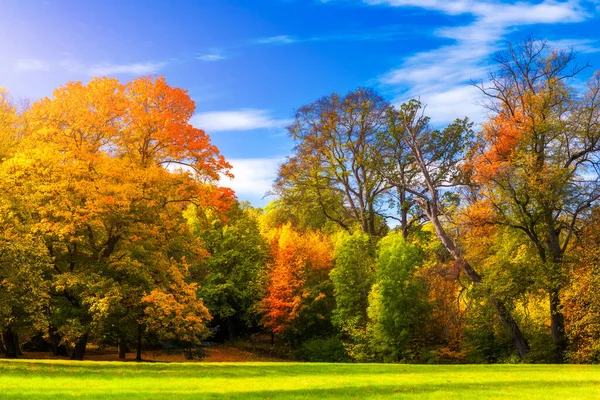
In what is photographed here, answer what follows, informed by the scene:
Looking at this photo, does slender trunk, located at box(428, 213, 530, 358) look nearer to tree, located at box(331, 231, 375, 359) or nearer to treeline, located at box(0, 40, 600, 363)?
treeline, located at box(0, 40, 600, 363)

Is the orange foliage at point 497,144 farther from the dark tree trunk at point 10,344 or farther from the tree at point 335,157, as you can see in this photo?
the dark tree trunk at point 10,344

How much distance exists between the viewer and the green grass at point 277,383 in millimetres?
14094

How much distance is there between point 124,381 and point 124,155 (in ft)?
43.1

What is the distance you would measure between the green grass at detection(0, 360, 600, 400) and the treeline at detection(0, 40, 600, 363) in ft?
13.4

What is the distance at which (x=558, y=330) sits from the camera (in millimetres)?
29109

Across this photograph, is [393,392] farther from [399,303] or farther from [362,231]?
[362,231]

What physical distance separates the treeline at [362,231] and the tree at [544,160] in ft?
0.33

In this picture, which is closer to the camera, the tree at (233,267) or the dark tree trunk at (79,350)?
the dark tree trunk at (79,350)

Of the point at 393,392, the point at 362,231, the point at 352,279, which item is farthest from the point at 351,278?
the point at 393,392

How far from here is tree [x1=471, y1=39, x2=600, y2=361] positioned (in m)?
27.6

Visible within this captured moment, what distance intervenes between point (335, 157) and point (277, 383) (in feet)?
92.2

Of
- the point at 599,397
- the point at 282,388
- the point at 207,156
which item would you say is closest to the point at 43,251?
the point at 207,156

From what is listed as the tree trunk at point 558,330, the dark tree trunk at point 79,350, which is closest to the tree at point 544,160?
the tree trunk at point 558,330

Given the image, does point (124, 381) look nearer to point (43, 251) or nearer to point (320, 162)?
point (43, 251)
